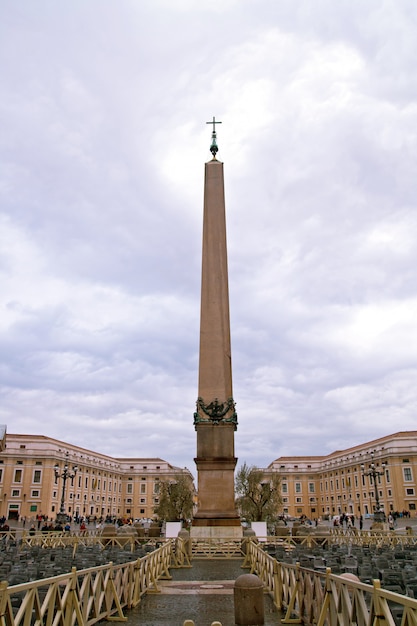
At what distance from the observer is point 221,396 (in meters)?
22.5

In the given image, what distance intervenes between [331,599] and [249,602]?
175 cm

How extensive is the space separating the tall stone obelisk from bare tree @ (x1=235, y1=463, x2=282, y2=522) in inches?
1195

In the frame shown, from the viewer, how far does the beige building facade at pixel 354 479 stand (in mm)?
81750

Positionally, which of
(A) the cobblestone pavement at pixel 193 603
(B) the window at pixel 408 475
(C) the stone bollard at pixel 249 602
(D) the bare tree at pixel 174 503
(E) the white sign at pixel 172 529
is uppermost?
(B) the window at pixel 408 475

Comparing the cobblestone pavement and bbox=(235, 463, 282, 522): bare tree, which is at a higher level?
bbox=(235, 463, 282, 522): bare tree

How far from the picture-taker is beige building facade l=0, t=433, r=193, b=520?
86312 mm

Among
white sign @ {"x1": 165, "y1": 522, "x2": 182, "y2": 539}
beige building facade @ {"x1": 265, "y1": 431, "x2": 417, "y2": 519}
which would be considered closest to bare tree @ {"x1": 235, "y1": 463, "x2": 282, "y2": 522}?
beige building facade @ {"x1": 265, "y1": 431, "x2": 417, "y2": 519}

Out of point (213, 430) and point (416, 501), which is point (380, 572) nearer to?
point (213, 430)

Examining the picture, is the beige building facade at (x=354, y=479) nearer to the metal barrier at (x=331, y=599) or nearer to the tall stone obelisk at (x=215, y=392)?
the tall stone obelisk at (x=215, y=392)

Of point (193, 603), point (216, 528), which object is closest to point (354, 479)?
point (216, 528)

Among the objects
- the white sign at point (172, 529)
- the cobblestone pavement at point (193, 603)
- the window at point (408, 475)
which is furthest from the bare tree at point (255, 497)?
the cobblestone pavement at point (193, 603)

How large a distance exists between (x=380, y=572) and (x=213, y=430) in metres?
13.4

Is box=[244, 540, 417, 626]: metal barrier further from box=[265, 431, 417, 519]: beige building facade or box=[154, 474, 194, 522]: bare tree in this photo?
box=[154, 474, 194, 522]: bare tree

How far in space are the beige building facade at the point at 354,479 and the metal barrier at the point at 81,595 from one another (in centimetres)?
4211
